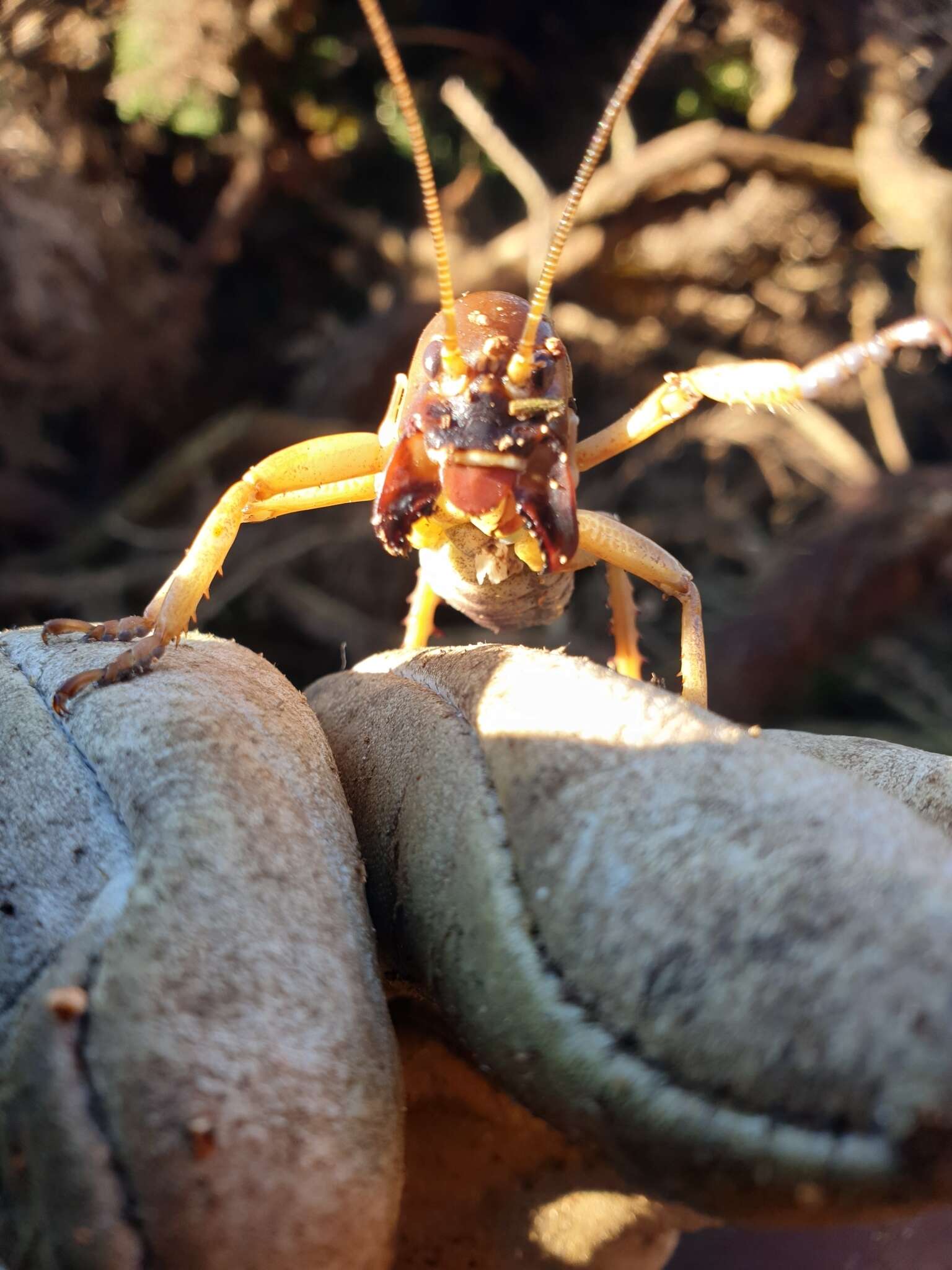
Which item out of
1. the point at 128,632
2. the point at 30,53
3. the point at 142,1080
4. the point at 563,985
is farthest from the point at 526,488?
the point at 30,53

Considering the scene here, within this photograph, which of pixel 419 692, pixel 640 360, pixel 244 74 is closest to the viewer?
pixel 419 692

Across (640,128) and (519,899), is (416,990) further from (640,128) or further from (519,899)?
(640,128)

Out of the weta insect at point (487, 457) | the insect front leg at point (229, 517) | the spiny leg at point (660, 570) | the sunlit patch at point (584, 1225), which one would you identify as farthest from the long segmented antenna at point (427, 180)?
the sunlit patch at point (584, 1225)

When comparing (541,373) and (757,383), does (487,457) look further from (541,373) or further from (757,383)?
(757,383)

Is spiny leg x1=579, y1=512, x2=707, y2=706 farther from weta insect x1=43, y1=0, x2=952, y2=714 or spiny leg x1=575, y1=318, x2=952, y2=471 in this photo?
spiny leg x1=575, y1=318, x2=952, y2=471

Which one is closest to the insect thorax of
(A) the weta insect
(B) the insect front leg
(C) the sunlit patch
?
(A) the weta insect

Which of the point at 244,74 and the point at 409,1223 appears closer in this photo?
the point at 409,1223
